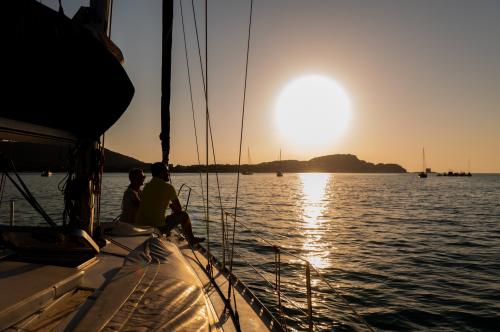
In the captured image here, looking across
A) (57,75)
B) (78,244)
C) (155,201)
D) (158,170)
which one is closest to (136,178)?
(158,170)

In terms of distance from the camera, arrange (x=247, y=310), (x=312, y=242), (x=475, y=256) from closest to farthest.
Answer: (x=247, y=310) → (x=475, y=256) → (x=312, y=242)

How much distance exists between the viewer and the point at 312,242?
692 inches

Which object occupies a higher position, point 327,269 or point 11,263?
point 11,263

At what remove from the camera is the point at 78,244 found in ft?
12.0

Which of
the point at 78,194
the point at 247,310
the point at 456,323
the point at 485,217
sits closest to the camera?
the point at 247,310

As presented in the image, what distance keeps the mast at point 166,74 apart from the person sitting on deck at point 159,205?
195cm

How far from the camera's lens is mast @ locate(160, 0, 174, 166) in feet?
22.7

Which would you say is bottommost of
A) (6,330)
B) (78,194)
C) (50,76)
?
(6,330)

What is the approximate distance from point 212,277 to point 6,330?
2932 millimetres

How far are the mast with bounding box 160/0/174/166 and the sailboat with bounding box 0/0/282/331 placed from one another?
2630mm

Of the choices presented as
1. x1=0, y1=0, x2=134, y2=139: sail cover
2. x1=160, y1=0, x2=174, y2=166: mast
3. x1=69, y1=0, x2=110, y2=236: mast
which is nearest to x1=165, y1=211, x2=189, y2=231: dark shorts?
x1=69, y1=0, x2=110, y2=236: mast

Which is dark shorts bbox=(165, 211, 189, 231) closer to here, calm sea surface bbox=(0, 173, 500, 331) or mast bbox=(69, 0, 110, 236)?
calm sea surface bbox=(0, 173, 500, 331)

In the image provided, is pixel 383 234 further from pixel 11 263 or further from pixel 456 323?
pixel 11 263

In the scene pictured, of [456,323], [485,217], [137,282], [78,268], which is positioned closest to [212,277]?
[78,268]
